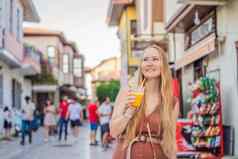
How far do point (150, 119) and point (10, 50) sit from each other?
21814 mm

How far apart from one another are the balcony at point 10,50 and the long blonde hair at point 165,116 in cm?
1923

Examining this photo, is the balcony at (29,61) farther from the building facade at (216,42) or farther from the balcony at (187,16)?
the building facade at (216,42)

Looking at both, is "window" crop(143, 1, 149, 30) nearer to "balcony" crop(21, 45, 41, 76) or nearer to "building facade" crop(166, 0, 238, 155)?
"balcony" crop(21, 45, 41, 76)

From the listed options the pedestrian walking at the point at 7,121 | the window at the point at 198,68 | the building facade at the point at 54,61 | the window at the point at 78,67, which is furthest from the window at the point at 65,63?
the window at the point at 198,68

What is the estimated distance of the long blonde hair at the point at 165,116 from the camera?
343cm

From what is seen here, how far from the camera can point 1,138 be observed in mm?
23078

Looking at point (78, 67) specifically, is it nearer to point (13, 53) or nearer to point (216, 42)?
point (13, 53)

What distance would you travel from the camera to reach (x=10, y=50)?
80.8 ft

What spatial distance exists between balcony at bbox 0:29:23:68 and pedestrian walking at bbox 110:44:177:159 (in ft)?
63.0

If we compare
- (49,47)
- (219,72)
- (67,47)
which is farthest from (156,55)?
(67,47)

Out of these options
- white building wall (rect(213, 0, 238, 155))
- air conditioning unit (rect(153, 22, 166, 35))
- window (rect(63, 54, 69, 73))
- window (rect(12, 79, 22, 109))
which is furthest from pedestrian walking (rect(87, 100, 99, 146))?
window (rect(63, 54, 69, 73))

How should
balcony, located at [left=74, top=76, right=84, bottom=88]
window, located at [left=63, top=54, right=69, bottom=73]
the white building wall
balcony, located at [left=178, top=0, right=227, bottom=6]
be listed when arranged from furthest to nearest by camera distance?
balcony, located at [left=74, top=76, right=84, bottom=88] < window, located at [left=63, top=54, right=69, bottom=73] < balcony, located at [left=178, top=0, right=227, bottom=6] < the white building wall

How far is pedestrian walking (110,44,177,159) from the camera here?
3.42 meters

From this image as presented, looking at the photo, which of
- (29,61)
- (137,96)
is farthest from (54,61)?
(137,96)
